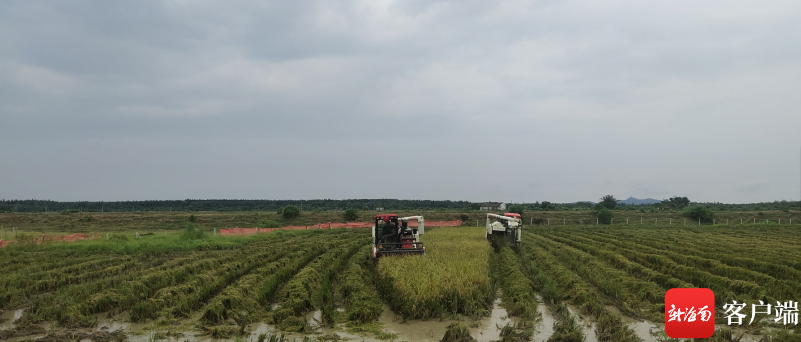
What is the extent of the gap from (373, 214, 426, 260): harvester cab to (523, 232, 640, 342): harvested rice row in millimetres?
4928

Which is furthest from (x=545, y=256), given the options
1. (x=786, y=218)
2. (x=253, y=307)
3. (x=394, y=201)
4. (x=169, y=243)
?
(x=394, y=201)

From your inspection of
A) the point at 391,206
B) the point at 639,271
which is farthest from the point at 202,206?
the point at 639,271

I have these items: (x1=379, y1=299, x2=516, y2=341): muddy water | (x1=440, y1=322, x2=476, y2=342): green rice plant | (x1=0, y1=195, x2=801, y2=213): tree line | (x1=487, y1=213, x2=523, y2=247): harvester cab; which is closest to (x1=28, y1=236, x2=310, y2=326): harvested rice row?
(x1=379, y1=299, x2=516, y2=341): muddy water

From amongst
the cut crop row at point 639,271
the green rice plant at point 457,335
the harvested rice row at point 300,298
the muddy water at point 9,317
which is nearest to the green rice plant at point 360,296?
the harvested rice row at point 300,298

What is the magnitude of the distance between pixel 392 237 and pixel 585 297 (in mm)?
9989

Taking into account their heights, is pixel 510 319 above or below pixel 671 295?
below

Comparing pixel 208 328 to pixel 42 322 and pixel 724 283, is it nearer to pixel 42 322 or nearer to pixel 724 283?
pixel 42 322

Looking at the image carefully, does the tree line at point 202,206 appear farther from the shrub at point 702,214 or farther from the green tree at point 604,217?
the shrub at point 702,214

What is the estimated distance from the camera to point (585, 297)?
1144 centimetres

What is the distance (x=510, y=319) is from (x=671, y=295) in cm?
324

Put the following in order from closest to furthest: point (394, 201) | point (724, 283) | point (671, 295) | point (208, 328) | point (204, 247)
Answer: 1. point (671, 295)
2. point (208, 328)
3. point (724, 283)
4. point (204, 247)
5. point (394, 201)

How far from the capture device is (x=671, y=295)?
8547mm

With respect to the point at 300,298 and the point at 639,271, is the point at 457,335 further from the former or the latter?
the point at 639,271

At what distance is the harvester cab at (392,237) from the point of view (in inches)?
690
